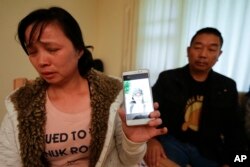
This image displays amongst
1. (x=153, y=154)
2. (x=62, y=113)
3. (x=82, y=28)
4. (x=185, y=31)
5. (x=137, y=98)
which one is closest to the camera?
(x=137, y=98)

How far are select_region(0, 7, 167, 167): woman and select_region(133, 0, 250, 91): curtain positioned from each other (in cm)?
137

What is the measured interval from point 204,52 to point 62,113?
959mm

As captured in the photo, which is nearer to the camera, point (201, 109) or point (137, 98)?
point (137, 98)

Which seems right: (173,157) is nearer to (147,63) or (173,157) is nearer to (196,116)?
(196,116)

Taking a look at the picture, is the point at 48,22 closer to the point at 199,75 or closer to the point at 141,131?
the point at 141,131

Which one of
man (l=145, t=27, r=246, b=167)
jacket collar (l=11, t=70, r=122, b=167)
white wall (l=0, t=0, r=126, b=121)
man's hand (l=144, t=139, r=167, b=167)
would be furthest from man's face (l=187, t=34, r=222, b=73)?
white wall (l=0, t=0, r=126, b=121)

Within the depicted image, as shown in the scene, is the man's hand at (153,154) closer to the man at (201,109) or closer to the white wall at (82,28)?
the man at (201,109)

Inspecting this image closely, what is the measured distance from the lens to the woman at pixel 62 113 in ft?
2.47

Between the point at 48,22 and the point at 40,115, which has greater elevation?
the point at 48,22

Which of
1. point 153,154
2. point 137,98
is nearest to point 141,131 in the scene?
point 137,98

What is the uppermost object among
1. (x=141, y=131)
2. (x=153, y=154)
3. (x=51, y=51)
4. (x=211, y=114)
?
(x=51, y=51)

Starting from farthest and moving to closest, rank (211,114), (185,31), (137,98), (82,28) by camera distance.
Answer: (82,28) < (185,31) < (211,114) < (137,98)

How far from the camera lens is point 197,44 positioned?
143 cm

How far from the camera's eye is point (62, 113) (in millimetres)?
831
